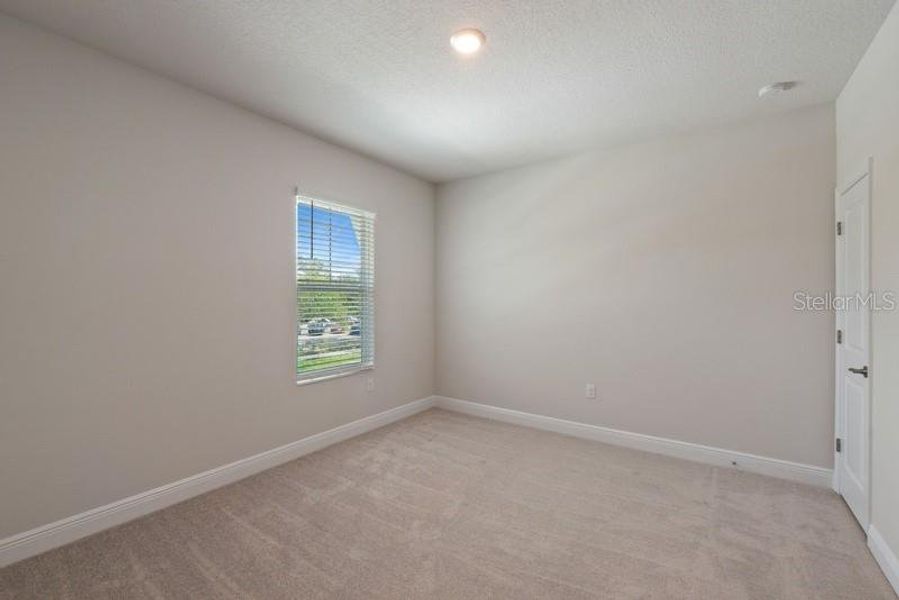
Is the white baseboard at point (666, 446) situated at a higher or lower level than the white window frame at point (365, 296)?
lower

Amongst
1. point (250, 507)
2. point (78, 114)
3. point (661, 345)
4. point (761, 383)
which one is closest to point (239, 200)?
point (78, 114)

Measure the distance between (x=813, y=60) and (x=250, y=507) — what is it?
14.0 feet

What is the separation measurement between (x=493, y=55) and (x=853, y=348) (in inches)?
109

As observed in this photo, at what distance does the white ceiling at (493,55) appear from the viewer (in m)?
1.93

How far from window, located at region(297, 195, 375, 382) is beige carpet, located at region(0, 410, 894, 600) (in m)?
0.93

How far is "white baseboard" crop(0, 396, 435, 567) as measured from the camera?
6.61ft

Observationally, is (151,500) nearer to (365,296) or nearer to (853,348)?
(365,296)

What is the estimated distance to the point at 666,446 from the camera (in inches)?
132

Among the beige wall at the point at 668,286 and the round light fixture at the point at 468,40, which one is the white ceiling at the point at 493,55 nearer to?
the round light fixture at the point at 468,40

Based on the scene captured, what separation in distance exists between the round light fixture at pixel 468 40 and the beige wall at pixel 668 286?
1970 mm

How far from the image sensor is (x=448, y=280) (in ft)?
15.6

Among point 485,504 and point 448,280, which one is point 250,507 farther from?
point 448,280

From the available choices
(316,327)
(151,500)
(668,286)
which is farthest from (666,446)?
(151,500)

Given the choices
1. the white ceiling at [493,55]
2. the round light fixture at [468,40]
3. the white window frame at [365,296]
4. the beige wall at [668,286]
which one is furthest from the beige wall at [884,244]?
the white window frame at [365,296]
